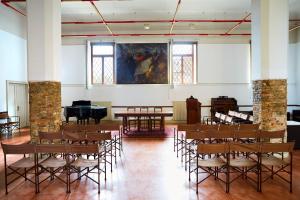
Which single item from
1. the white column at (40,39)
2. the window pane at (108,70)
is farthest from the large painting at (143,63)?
the white column at (40,39)

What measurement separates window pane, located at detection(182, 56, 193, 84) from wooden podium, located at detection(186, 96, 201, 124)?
6.93 ft

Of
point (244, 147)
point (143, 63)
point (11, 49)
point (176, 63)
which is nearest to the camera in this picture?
point (244, 147)

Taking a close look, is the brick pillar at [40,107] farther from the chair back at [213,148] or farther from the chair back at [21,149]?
the chair back at [213,148]

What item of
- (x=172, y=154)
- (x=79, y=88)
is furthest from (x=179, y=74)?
(x=172, y=154)

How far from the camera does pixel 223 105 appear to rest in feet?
43.5

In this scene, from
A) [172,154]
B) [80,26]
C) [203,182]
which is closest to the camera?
[203,182]

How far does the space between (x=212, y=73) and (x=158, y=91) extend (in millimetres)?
2819

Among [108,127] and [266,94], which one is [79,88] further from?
[266,94]

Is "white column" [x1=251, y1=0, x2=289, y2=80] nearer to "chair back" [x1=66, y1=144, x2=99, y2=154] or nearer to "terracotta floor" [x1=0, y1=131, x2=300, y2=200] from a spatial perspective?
"terracotta floor" [x1=0, y1=131, x2=300, y2=200]

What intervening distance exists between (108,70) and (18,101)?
14.5 ft

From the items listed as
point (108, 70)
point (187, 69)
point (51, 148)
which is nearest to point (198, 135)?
point (51, 148)

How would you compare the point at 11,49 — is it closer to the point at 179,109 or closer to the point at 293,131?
the point at 179,109

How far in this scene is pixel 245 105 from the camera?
538 inches

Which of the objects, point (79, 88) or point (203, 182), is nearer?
point (203, 182)
